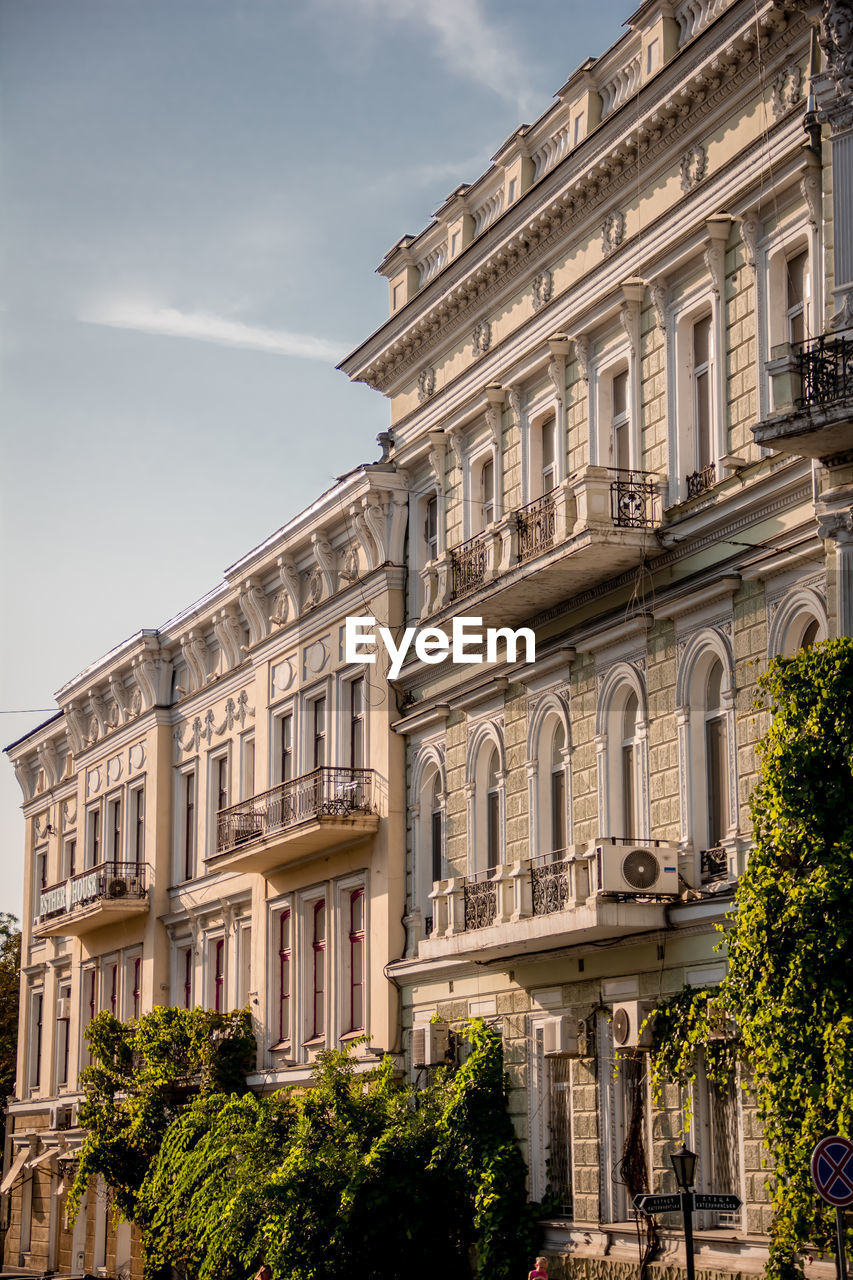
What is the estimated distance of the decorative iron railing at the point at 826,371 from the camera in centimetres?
1761

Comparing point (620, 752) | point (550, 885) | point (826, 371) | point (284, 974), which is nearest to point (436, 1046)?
point (550, 885)

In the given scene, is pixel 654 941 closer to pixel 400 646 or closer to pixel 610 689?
pixel 610 689

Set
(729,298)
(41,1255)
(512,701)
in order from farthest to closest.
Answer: (41,1255) < (512,701) < (729,298)

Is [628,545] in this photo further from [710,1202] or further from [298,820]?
[298,820]

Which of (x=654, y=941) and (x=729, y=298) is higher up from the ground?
(x=729, y=298)

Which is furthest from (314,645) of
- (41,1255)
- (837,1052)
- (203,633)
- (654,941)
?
(41,1255)

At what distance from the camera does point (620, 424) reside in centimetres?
2403

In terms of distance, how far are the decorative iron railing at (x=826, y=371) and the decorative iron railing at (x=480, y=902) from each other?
928cm

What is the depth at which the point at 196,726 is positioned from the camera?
38.2 m

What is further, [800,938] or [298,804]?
[298,804]

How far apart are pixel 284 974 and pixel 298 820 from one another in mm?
4095

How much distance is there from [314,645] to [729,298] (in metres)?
12.5

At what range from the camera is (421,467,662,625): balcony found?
22266 mm

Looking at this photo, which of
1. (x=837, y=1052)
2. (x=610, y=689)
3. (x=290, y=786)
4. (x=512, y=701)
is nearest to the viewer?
(x=837, y=1052)
